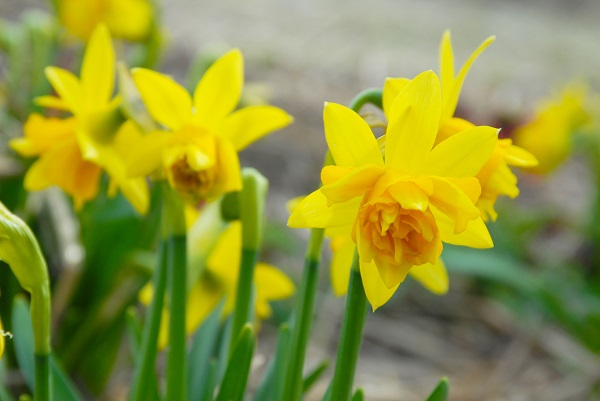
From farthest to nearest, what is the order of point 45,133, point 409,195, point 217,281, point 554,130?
point 554,130
point 217,281
point 45,133
point 409,195

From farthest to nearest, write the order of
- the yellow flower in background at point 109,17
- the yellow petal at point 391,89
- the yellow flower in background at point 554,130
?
the yellow flower in background at point 554,130, the yellow flower in background at point 109,17, the yellow petal at point 391,89

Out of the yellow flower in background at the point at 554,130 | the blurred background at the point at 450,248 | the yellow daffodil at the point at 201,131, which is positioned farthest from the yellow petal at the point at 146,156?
the yellow flower in background at the point at 554,130

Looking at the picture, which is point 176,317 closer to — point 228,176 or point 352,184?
point 228,176

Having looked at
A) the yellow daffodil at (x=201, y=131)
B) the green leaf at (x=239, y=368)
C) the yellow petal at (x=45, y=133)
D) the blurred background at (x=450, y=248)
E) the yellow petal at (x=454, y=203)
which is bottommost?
the blurred background at (x=450, y=248)

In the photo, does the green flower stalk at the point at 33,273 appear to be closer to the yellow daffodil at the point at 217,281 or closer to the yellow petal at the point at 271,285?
the yellow daffodil at the point at 217,281

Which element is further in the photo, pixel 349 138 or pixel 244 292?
pixel 244 292

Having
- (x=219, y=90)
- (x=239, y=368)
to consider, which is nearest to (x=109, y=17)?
(x=219, y=90)

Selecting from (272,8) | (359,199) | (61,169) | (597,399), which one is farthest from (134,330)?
(272,8)
